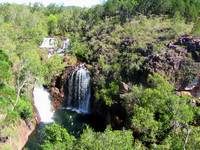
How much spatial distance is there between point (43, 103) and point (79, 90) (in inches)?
237

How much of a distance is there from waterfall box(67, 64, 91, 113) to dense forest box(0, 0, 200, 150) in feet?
5.90

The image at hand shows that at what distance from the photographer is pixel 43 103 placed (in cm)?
6412

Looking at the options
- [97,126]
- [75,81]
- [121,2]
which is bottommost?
[97,126]

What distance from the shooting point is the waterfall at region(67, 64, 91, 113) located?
63.5 meters

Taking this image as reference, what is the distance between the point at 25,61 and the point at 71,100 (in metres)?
10.4

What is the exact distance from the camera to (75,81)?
213 feet

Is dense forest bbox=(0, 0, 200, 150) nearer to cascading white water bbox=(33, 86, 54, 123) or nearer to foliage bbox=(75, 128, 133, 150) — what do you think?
foliage bbox=(75, 128, 133, 150)

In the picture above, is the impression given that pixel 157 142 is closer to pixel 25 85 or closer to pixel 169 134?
pixel 169 134

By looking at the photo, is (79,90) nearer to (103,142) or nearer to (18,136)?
(18,136)

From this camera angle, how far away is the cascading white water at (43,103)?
60.8m

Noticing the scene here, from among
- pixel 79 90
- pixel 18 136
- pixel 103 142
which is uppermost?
pixel 103 142

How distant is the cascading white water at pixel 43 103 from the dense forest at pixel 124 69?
5.76 feet

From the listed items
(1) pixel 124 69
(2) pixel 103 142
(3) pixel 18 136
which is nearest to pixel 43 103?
(1) pixel 124 69

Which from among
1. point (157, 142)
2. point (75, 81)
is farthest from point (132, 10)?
point (157, 142)
